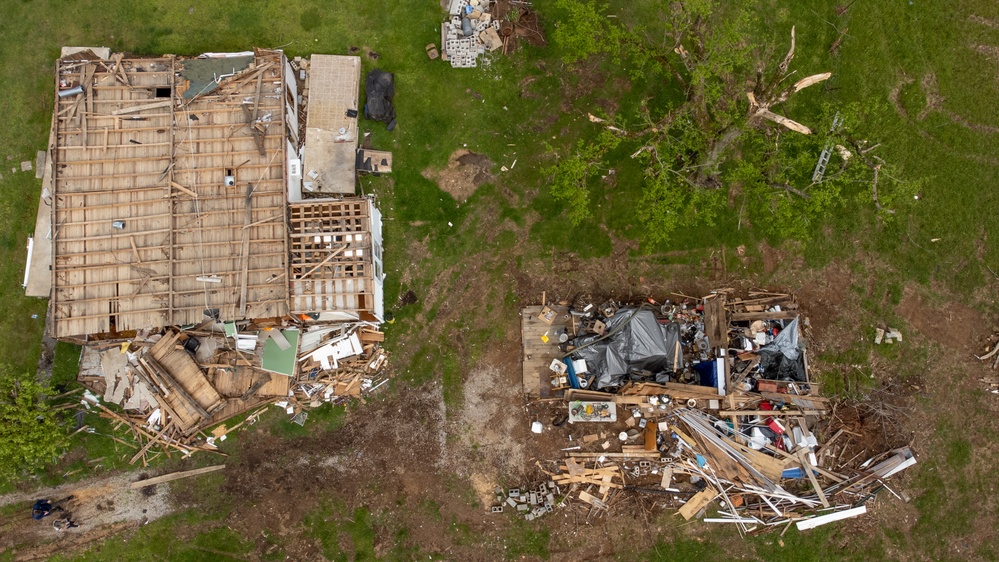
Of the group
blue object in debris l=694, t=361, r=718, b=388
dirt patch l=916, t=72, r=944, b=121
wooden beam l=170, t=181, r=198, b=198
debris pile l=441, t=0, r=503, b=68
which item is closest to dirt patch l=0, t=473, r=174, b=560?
wooden beam l=170, t=181, r=198, b=198

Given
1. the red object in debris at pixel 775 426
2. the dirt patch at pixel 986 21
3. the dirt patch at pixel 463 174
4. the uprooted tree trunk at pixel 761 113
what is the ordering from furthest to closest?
the dirt patch at pixel 986 21 → the dirt patch at pixel 463 174 → the red object in debris at pixel 775 426 → the uprooted tree trunk at pixel 761 113

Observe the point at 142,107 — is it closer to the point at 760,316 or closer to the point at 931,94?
the point at 760,316

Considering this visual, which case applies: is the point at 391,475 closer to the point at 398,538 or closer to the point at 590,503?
the point at 398,538

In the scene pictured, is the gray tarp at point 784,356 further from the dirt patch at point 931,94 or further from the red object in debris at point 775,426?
the dirt patch at point 931,94

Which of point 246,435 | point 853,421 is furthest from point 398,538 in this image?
point 853,421

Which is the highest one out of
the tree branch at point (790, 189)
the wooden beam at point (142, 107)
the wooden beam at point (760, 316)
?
the wooden beam at point (142, 107)

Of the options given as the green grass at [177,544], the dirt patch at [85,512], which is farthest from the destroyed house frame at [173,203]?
the green grass at [177,544]
